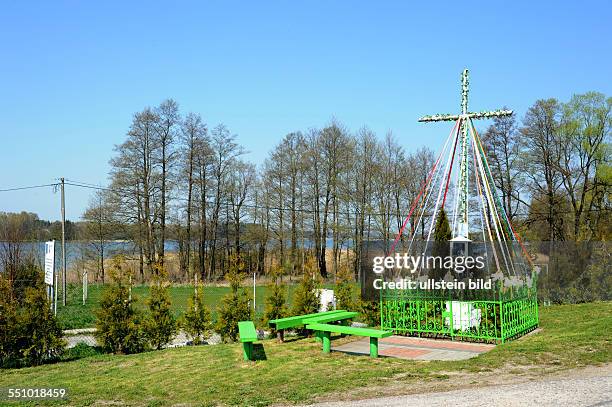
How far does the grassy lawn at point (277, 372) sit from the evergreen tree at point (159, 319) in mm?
1037

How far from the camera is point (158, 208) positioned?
35719mm

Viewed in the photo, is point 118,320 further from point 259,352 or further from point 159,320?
point 259,352

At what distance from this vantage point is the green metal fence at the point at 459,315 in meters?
10.9

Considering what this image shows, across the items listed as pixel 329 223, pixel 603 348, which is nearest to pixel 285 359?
pixel 603 348

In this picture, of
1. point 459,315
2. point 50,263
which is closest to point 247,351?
point 459,315

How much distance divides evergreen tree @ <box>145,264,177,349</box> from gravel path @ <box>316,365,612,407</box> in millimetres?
6561

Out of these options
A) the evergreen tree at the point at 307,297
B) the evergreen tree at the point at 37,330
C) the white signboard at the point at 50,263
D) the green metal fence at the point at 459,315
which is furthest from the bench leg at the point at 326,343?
the white signboard at the point at 50,263

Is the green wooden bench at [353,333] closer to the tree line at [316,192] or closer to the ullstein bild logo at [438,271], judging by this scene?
the ullstein bild logo at [438,271]

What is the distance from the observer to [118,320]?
1180 cm

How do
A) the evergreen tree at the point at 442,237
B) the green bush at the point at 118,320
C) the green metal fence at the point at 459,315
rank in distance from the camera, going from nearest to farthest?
the green metal fence at the point at 459,315, the green bush at the point at 118,320, the evergreen tree at the point at 442,237

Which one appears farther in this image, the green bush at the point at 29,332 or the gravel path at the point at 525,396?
the green bush at the point at 29,332

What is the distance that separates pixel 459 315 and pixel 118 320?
694cm

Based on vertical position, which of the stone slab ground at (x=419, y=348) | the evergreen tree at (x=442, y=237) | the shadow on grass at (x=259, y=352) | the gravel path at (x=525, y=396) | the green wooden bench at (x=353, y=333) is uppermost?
the evergreen tree at (x=442, y=237)

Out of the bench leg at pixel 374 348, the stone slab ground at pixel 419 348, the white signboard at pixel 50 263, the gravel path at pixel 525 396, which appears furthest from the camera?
the white signboard at pixel 50 263
